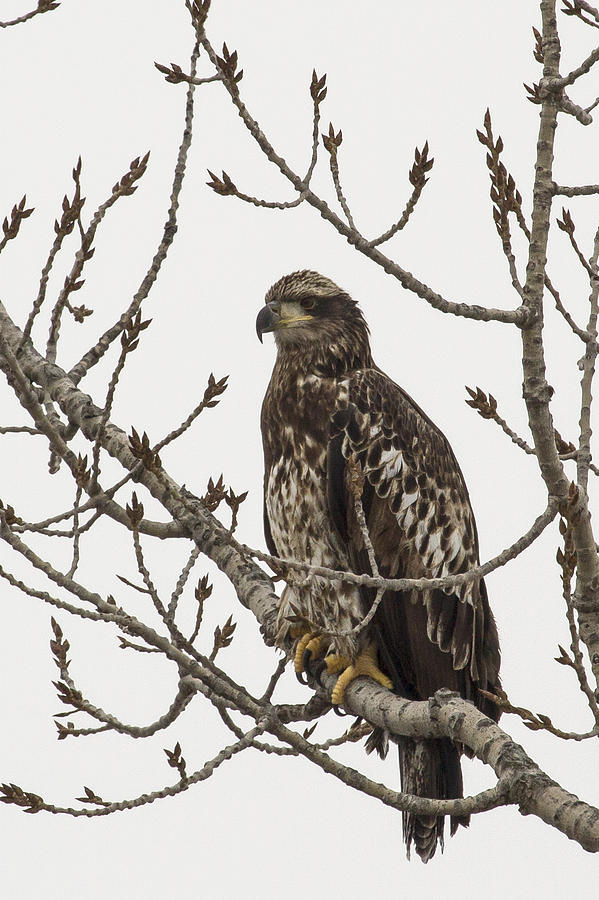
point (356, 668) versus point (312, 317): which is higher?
point (312, 317)

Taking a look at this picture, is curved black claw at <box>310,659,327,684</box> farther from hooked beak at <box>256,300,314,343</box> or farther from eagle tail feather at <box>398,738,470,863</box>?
hooked beak at <box>256,300,314,343</box>

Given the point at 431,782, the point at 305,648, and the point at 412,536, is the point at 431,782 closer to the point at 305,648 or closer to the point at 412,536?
the point at 305,648

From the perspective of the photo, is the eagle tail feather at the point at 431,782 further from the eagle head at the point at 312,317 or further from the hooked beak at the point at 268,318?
the hooked beak at the point at 268,318

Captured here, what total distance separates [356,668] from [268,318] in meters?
1.93

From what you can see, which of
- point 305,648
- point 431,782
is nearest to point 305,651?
point 305,648

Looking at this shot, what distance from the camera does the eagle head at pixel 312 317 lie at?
5910mm

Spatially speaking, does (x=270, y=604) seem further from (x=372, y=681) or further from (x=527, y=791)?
(x=527, y=791)

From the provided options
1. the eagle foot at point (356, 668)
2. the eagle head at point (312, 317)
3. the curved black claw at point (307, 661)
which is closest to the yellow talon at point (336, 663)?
the eagle foot at point (356, 668)

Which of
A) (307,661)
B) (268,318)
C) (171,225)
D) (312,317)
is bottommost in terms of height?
(307,661)

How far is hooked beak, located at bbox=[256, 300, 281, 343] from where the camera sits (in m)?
5.85

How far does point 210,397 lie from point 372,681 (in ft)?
5.26

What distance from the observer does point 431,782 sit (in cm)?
501

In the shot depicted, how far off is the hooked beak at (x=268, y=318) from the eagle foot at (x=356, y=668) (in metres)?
1.75

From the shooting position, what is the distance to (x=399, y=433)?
537cm
